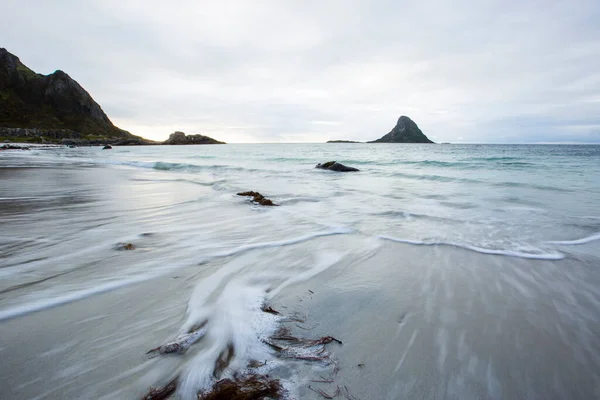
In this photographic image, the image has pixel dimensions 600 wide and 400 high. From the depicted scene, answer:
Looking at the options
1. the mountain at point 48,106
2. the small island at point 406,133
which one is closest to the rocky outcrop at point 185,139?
the mountain at point 48,106

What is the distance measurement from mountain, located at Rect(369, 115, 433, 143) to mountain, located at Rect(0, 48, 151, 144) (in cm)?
13272

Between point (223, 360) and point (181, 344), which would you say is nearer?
point (223, 360)

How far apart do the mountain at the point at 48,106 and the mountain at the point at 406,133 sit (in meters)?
133

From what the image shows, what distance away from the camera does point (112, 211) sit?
5.66 meters

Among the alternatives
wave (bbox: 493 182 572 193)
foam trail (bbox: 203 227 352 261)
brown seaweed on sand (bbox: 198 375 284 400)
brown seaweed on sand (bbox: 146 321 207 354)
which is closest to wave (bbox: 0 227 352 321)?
foam trail (bbox: 203 227 352 261)

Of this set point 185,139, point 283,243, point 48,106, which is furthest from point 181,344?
point 185,139

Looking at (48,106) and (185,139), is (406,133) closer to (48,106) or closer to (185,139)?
(185,139)

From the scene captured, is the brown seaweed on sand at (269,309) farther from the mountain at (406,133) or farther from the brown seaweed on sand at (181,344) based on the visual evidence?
the mountain at (406,133)

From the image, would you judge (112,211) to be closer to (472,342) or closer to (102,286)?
(102,286)

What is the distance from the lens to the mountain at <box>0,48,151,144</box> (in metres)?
88.8

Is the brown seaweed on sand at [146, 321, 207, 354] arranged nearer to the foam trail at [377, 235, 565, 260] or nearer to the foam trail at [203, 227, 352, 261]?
the foam trail at [203, 227, 352, 261]

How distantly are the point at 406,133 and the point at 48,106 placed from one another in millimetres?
165663

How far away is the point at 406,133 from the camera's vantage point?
513ft

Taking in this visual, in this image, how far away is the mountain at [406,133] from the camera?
15462cm
